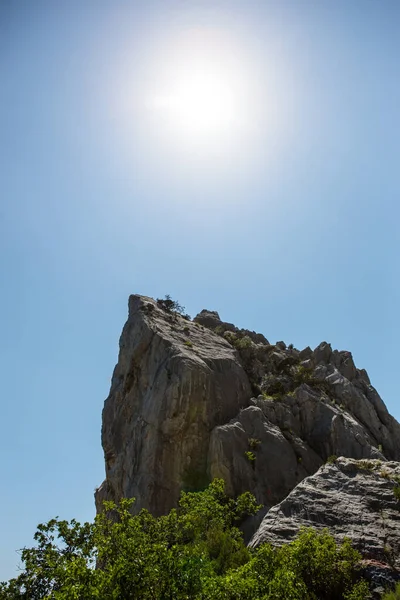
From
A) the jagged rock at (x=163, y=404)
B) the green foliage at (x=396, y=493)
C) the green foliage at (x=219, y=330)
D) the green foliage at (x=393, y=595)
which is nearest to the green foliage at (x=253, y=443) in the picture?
the jagged rock at (x=163, y=404)

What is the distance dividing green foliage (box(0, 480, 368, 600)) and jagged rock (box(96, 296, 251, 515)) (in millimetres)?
19743

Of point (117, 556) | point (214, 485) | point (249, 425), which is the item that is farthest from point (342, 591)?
point (249, 425)

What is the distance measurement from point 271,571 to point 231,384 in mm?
34988

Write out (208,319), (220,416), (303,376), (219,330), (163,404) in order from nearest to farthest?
(163,404) → (220,416) → (303,376) → (219,330) → (208,319)

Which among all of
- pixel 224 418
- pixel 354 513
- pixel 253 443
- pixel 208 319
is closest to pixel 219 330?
pixel 208 319

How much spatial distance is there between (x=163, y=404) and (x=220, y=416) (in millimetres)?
7081

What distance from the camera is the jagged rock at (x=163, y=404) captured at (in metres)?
45.7

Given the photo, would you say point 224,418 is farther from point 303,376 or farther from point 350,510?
point 350,510

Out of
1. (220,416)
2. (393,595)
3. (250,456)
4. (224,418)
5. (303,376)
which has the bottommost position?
(393,595)

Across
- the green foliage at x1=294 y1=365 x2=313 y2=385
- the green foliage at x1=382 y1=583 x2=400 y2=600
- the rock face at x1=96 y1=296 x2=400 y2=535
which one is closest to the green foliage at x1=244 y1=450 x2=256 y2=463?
the rock face at x1=96 y1=296 x2=400 y2=535

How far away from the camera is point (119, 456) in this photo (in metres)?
54.5

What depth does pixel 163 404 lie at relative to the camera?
49.2 metres

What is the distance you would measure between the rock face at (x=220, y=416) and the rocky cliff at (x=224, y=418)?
12 cm

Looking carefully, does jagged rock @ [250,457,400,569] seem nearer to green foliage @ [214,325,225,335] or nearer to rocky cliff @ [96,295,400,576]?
rocky cliff @ [96,295,400,576]
